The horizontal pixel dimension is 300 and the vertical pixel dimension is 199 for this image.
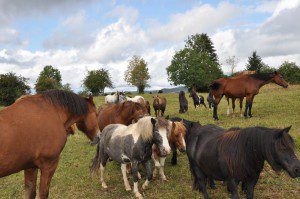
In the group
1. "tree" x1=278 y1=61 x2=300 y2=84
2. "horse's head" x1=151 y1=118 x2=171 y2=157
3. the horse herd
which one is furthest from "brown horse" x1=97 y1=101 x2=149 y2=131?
"tree" x1=278 y1=61 x2=300 y2=84

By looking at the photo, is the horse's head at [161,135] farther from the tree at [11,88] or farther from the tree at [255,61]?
the tree at [255,61]

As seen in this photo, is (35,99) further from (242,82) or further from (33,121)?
(242,82)

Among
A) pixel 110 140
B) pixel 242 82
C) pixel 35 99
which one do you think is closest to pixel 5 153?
pixel 35 99

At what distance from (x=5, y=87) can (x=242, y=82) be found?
5722cm

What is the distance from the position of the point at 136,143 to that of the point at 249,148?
3091 mm

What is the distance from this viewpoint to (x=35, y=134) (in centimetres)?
508

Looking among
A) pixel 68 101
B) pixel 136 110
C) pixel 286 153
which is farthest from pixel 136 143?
pixel 286 153

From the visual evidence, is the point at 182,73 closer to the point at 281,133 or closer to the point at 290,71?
the point at 290,71

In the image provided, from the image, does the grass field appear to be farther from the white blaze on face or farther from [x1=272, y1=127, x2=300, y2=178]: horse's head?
[x1=272, y1=127, x2=300, y2=178]: horse's head

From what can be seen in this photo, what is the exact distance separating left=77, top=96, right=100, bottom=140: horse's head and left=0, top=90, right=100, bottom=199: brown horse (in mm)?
451

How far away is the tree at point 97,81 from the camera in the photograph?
8719 centimetres

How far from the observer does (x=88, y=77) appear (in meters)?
89.6

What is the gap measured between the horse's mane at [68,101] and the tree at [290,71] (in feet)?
241

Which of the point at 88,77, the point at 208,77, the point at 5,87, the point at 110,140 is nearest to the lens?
the point at 110,140
